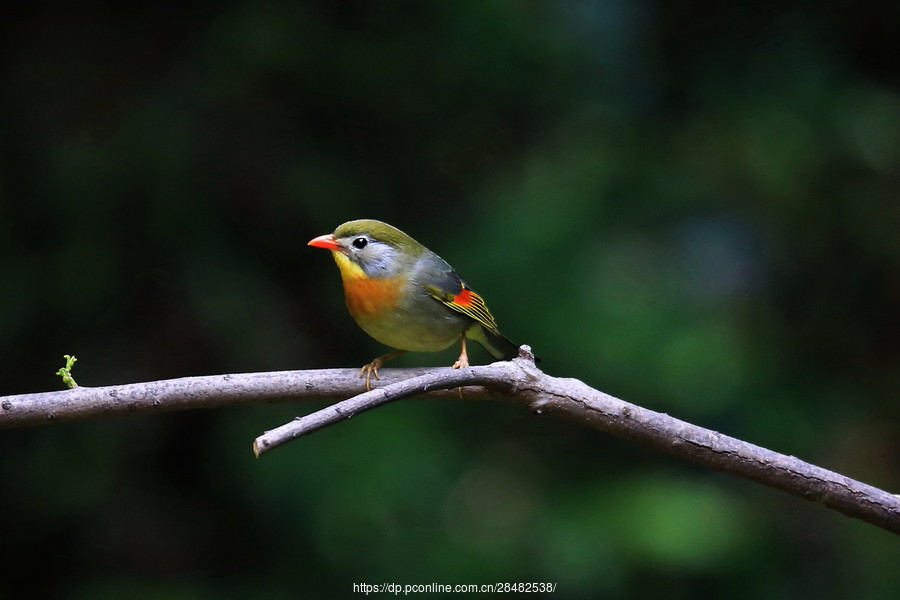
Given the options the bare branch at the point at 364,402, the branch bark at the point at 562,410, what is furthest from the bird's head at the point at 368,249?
the bare branch at the point at 364,402

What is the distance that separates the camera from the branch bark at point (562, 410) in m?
2.54

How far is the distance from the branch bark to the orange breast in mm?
822

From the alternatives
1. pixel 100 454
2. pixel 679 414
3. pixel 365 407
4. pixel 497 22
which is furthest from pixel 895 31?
pixel 100 454

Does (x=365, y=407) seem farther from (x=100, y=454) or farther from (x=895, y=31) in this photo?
(x=895, y=31)

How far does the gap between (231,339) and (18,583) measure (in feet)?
5.28

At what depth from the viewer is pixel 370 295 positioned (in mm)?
3512

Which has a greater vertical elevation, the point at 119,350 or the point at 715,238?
the point at 715,238

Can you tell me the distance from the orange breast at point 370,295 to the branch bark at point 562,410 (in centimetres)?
82

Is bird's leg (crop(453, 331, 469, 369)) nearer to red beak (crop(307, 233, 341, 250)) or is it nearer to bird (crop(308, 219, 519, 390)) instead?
bird (crop(308, 219, 519, 390))

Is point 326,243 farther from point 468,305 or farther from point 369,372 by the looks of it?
point 369,372

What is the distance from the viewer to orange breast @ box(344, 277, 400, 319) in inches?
138

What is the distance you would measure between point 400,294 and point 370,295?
11 centimetres

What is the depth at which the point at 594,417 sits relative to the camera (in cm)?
262

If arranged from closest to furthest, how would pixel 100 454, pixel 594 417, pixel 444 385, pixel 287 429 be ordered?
1. pixel 287 429
2. pixel 444 385
3. pixel 594 417
4. pixel 100 454
